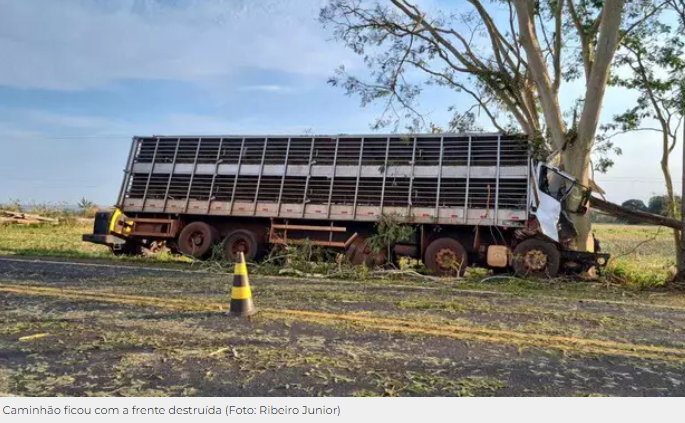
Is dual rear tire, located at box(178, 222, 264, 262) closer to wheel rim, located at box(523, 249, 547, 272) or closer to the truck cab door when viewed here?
wheel rim, located at box(523, 249, 547, 272)

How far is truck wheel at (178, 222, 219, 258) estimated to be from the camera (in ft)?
41.0

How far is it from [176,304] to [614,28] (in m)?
10.9

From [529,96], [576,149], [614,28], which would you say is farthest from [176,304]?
[529,96]

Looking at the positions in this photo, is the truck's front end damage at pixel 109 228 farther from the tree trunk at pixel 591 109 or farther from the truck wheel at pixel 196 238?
the tree trunk at pixel 591 109

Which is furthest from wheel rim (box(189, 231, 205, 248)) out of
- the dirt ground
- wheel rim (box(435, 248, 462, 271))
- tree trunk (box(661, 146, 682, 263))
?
tree trunk (box(661, 146, 682, 263))

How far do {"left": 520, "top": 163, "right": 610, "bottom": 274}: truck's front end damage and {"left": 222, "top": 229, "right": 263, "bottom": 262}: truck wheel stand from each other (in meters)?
6.59

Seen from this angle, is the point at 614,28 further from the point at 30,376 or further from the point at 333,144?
the point at 30,376

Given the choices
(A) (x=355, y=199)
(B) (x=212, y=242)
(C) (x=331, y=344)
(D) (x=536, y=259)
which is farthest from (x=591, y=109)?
(B) (x=212, y=242)

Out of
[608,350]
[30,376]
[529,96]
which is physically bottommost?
[30,376]

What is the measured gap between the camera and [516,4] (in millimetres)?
12102

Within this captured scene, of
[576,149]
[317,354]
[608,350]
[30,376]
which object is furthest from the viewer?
[576,149]

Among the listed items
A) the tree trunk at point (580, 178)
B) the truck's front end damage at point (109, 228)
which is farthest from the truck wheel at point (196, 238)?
the tree trunk at point (580, 178)

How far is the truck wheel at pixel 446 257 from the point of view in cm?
1065

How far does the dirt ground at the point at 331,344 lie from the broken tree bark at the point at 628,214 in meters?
5.18
